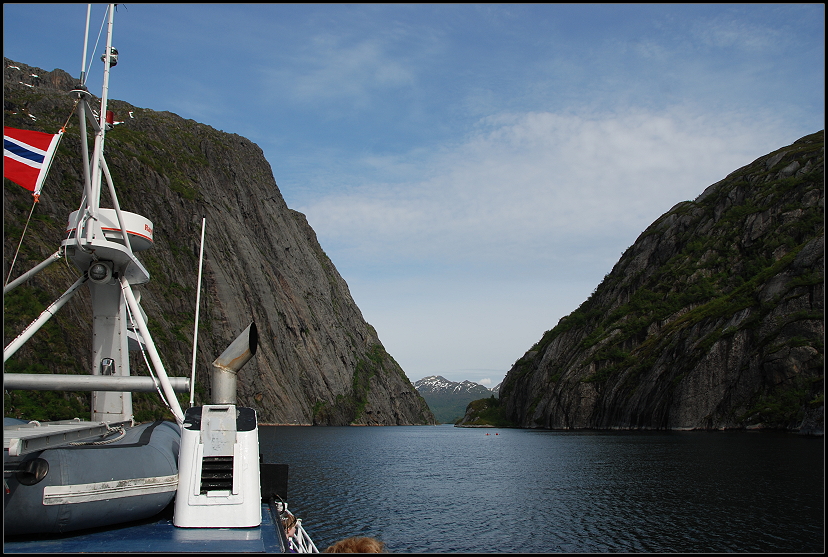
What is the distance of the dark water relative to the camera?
28719mm

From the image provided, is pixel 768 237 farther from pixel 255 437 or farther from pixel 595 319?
pixel 255 437

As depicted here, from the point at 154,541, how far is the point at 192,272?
126m

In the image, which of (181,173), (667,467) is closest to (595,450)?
(667,467)

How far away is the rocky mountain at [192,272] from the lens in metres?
85.8

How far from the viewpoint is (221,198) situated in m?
159

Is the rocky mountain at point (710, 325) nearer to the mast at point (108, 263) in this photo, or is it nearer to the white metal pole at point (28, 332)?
the mast at point (108, 263)

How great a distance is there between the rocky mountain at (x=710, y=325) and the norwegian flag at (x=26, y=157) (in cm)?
9499

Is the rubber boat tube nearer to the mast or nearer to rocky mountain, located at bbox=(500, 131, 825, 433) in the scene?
the mast

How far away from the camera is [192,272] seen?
13200 cm

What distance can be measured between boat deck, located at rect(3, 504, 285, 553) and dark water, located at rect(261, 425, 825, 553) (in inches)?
541

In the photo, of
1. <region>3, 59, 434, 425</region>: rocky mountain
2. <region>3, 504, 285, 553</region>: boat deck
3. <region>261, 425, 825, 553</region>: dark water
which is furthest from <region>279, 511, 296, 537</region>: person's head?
<region>3, 59, 434, 425</region>: rocky mountain

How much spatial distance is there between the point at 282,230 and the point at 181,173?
42806 millimetres

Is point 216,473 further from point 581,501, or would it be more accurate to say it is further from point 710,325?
point 710,325

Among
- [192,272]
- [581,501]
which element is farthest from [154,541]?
[192,272]
